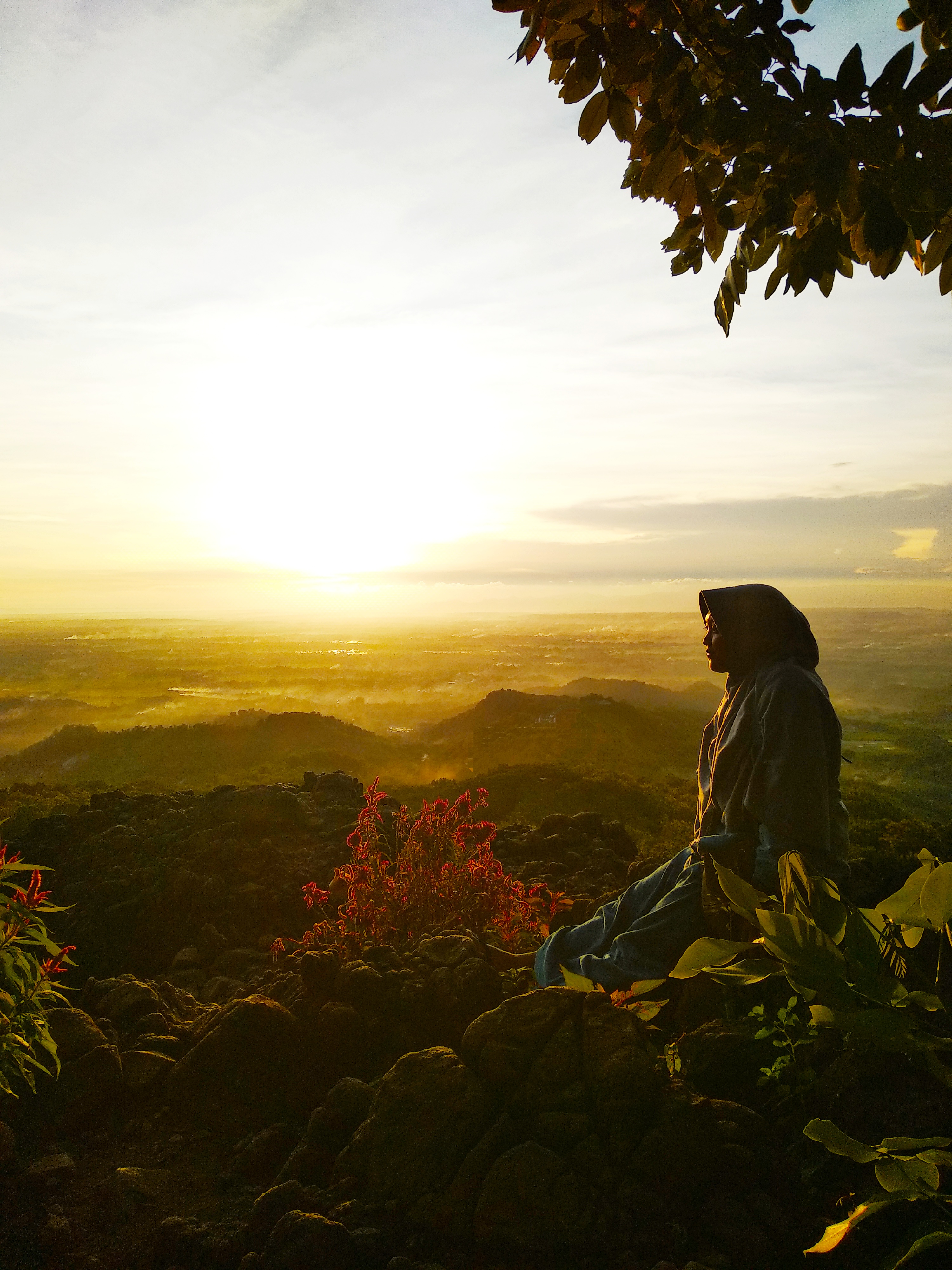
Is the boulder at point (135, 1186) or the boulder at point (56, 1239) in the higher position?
the boulder at point (56, 1239)

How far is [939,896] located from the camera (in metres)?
1.05

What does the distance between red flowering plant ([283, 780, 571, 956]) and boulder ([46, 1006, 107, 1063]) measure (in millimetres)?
1475

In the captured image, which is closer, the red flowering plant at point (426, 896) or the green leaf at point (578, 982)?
the green leaf at point (578, 982)

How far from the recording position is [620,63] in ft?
8.41

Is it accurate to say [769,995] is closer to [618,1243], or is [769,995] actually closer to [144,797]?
[618,1243]

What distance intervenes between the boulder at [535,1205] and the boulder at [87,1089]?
2227 millimetres

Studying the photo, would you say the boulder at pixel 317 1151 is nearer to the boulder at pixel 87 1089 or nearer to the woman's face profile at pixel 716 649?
the boulder at pixel 87 1089

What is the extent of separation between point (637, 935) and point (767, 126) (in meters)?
4.14

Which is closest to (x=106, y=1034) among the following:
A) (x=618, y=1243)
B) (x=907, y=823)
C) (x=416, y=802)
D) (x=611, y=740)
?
(x=618, y=1243)

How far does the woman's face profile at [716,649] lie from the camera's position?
5145mm

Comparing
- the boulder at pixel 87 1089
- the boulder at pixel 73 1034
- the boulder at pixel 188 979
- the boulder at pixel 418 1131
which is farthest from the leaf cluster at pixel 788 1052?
the boulder at pixel 188 979

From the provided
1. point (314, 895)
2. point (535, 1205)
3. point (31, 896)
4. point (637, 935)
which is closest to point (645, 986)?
point (535, 1205)

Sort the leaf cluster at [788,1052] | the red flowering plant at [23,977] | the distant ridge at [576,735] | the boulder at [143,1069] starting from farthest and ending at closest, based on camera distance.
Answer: the distant ridge at [576,735]
the boulder at [143,1069]
the leaf cluster at [788,1052]
the red flowering plant at [23,977]

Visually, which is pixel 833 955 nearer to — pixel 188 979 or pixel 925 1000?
pixel 925 1000
